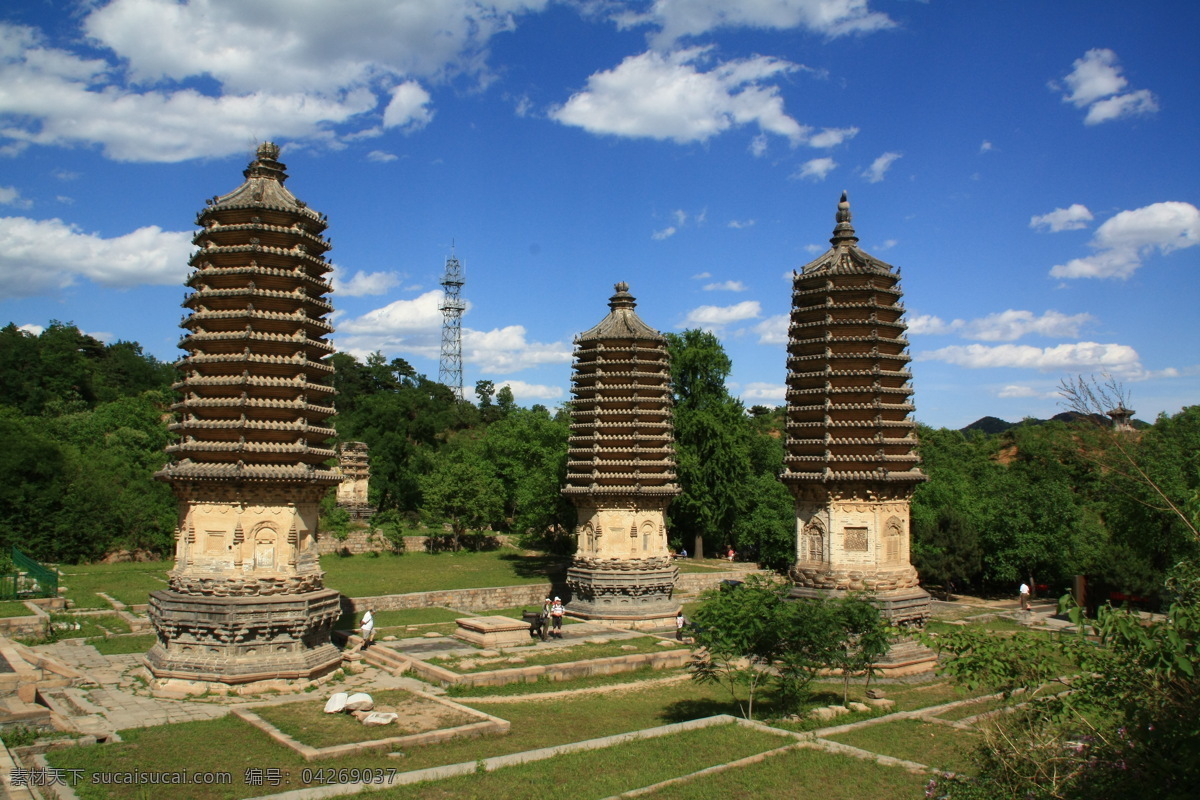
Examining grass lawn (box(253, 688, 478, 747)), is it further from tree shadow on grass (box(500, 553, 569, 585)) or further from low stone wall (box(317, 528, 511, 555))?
low stone wall (box(317, 528, 511, 555))

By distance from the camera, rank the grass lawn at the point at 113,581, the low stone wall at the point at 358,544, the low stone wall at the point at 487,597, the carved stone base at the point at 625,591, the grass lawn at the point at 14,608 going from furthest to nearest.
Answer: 1. the low stone wall at the point at 358,544
2. the carved stone base at the point at 625,591
3. the low stone wall at the point at 487,597
4. the grass lawn at the point at 113,581
5. the grass lawn at the point at 14,608

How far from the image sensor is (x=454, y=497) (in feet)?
152

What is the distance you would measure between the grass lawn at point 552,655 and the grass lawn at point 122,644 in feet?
25.4

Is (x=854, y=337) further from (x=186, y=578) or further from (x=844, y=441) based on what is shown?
(x=186, y=578)

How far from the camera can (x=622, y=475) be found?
29.7 metres

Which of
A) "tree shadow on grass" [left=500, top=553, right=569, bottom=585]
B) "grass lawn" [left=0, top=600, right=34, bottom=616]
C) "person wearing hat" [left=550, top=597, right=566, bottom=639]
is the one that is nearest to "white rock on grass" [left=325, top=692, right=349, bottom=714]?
"person wearing hat" [left=550, top=597, right=566, bottom=639]

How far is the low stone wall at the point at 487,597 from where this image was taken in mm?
28391

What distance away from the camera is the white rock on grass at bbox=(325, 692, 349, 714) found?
16141 millimetres

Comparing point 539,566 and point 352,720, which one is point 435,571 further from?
point 352,720

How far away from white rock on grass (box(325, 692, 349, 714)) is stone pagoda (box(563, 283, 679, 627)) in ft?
43.7

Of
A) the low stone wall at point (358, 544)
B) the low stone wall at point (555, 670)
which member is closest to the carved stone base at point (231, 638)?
the low stone wall at point (555, 670)

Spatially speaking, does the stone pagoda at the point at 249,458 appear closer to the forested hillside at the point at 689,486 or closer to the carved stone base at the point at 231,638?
the carved stone base at the point at 231,638

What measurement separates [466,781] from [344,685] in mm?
7804

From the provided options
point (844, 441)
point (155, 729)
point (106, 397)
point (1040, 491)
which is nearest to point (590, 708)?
point (155, 729)
